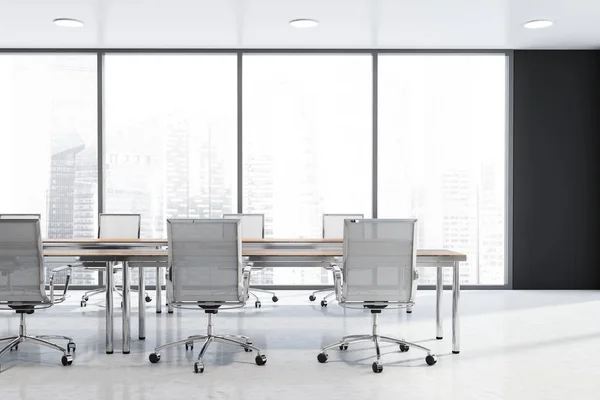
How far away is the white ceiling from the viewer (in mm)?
6191

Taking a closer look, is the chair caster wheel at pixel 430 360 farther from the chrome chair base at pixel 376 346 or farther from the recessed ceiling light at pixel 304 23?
the recessed ceiling light at pixel 304 23

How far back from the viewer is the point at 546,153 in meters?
8.06

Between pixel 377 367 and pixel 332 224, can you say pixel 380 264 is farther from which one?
pixel 332 224

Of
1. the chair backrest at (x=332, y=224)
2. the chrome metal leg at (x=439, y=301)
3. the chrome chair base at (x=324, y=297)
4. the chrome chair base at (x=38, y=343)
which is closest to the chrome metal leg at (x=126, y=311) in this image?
the chrome chair base at (x=38, y=343)

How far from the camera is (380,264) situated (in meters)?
4.24

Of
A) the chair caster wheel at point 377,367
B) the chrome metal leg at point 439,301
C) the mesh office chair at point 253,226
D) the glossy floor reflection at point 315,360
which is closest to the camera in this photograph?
the glossy floor reflection at point 315,360

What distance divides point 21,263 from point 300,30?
430 cm

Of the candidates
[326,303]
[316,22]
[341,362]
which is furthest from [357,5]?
[341,362]

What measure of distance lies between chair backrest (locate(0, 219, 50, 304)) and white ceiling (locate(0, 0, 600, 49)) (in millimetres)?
2923

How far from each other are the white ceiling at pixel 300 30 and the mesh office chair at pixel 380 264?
289 cm

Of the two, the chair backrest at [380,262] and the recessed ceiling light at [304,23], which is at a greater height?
the recessed ceiling light at [304,23]

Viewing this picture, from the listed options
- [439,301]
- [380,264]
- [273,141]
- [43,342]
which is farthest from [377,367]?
[273,141]

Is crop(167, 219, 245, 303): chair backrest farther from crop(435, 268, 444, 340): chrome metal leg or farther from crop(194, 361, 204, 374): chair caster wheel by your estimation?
crop(435, 268, 444, 340): chrome metal leg

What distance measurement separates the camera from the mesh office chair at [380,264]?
4.22 metres
